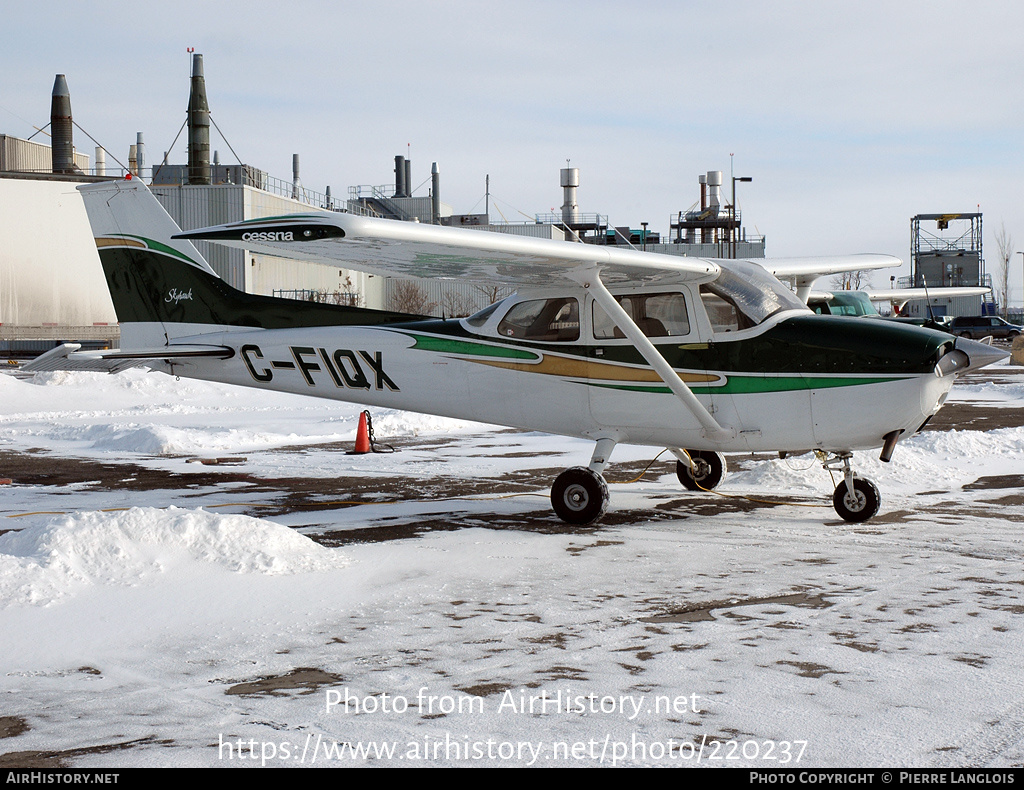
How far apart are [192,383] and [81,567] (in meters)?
20.5

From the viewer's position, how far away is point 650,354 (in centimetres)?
852

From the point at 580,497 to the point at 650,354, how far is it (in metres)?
1.45

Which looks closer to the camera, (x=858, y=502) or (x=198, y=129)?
(x=858, y=502)

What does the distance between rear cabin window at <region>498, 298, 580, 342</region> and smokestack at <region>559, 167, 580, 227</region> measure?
55171mm

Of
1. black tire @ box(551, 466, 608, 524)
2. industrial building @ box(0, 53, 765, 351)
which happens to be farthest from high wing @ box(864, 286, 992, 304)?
industrial building @ box(0, 53, 765, 351)

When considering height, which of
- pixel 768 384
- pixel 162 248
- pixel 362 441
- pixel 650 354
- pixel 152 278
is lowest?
pixel 362 441

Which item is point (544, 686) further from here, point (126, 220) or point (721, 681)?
point (126, 220)

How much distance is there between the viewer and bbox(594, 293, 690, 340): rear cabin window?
8750 mm

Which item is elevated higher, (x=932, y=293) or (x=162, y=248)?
(x=162, y=248)

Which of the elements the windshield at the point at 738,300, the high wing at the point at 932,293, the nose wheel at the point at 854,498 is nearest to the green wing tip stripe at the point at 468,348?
the windshield at the point at 738,300

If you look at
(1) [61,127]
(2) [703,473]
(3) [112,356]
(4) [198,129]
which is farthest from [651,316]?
(1) [61,127]

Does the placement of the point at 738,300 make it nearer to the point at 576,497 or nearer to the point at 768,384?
the point at 768,384

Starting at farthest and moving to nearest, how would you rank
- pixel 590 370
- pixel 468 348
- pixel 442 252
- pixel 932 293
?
1. pixel 932 293
2. pixel 468 348
3. pixel 590 370
4. pixel 442 252
